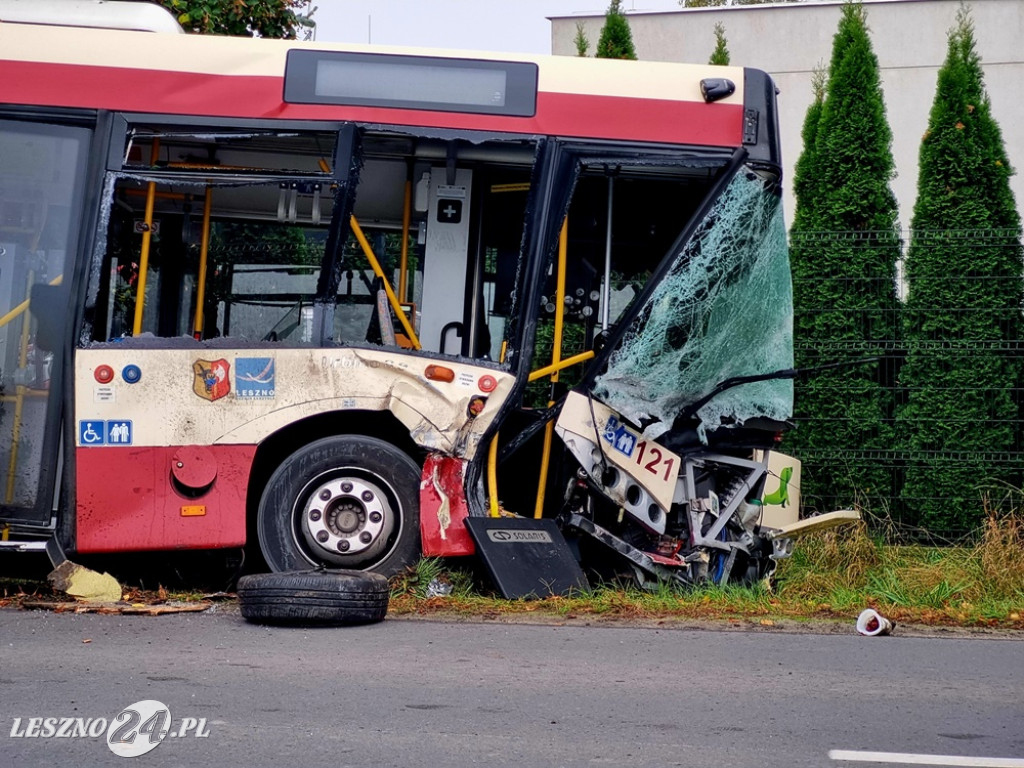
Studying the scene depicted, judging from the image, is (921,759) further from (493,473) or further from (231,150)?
(231,150)

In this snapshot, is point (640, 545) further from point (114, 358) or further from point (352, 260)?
point (114, 358)

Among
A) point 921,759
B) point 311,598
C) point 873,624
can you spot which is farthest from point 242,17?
point 921,759

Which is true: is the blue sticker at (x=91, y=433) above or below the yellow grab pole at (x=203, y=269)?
below

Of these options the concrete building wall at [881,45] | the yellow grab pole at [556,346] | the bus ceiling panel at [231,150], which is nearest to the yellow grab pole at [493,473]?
the yellow grab pole at [556,346]

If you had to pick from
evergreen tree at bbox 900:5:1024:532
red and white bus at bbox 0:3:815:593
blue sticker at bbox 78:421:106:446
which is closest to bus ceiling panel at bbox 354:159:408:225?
red and white bus at bbox 0:3:815:593

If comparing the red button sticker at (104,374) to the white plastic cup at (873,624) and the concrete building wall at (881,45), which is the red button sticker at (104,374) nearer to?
the white plastic cup at (873,624)

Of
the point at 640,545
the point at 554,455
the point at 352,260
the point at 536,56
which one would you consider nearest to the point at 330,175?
the point at 352,260

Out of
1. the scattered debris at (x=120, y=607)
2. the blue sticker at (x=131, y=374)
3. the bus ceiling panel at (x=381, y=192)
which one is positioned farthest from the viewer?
the bus ceiling panel at (x=381, y=192)

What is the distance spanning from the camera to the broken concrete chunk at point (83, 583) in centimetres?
695

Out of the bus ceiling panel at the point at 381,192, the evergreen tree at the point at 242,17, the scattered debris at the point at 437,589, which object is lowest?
the scattered debris at the point at 437,589

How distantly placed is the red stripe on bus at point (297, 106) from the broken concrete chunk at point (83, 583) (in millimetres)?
2643

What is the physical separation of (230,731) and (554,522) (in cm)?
345

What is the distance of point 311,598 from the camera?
630 centimetres

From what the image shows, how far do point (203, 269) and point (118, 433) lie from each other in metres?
1.33
